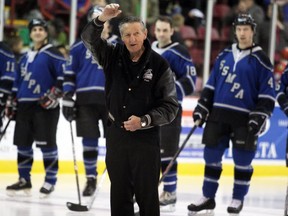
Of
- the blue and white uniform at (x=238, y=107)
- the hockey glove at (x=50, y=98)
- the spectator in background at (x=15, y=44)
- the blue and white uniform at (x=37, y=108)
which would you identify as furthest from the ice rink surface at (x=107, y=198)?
the spectator in background at (x=15, y=44)

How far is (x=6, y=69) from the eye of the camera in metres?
6.88

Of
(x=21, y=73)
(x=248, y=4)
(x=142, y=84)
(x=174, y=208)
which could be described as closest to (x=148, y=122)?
(x=142, y=84)

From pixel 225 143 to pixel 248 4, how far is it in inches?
167

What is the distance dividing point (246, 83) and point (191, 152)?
295 centimetres

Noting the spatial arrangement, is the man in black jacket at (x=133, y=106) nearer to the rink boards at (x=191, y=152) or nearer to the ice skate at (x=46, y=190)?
the ice skate at (x=46, y=190)

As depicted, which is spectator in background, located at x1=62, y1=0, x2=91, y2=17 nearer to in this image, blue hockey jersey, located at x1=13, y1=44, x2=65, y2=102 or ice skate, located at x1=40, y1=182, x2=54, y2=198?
blue hockey jersey, located at x1=13, y1=44, x2=65, y2=102

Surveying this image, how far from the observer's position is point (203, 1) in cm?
1003

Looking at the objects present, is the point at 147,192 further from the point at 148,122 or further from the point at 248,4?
the point at 248,4

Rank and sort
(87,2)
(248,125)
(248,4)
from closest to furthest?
1. (248,125)
2. (87,2)
3. (248,4)

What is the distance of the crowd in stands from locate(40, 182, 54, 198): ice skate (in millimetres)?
2523

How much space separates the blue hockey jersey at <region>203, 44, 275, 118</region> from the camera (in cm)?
609

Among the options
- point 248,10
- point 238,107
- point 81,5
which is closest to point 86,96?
point 238,107

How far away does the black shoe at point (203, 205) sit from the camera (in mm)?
6203

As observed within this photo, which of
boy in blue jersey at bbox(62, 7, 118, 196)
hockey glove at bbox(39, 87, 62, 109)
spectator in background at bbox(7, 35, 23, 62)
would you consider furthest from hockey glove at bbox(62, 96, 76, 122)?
spectator in background at bbox(7, 35, 23, 62)
